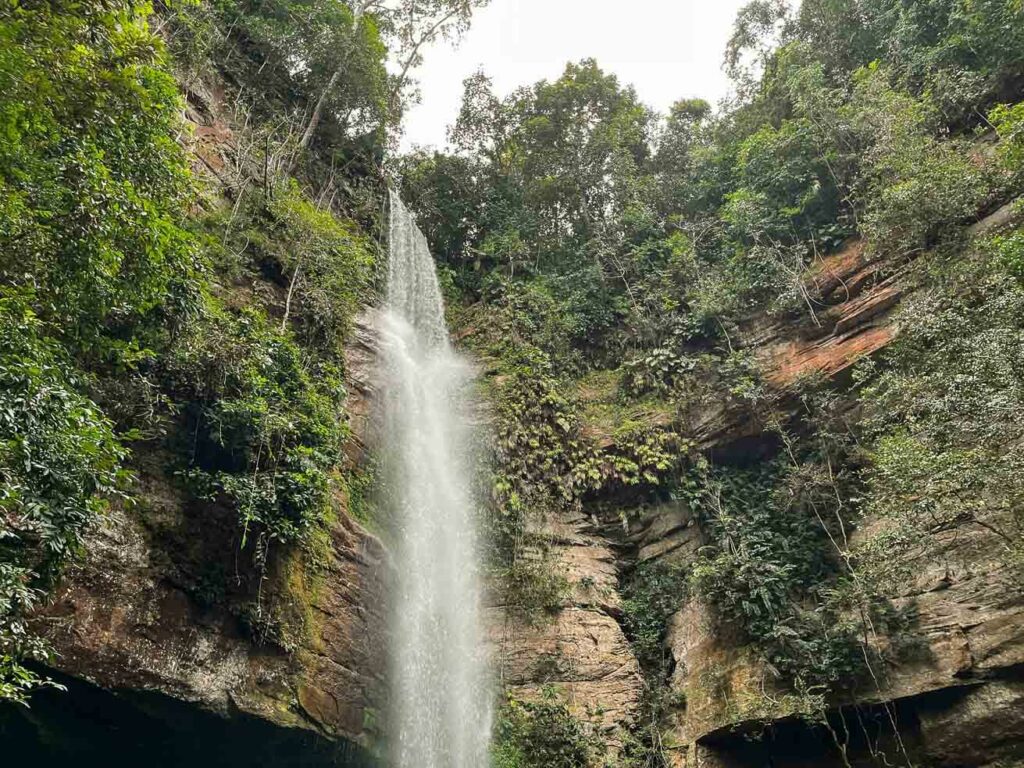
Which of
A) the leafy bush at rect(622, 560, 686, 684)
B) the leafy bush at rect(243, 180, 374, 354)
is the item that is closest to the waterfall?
the leafy bush at rect(243, 180, 374, 354)

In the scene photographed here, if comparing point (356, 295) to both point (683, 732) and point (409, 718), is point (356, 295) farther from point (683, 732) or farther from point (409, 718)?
point (683, 732)

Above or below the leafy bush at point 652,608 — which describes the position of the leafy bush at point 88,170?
above

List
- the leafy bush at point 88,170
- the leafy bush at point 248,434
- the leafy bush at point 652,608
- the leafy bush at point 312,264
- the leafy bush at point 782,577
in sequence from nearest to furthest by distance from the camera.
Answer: the leafy bush at point 88,170 → the leafy bush at point 248,434 → the leafy bush at point 782,577 → the leafy bush at point 652,608 → the leafy bush at point 312,264

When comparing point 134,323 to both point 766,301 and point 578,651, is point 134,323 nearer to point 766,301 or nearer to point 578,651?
point 578,651

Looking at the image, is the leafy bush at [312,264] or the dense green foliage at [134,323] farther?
the leafy bush at [312,264]

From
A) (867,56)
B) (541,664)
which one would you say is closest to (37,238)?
(541,664)

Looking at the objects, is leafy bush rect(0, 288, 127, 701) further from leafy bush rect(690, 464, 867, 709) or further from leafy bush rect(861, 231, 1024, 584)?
leafy bush rect(861, 231, 1024, 584)

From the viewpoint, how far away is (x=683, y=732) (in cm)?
981

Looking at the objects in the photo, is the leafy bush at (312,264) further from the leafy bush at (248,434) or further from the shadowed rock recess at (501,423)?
the leafy bush at (248,434)

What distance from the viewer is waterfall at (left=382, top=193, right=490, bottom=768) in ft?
30.6

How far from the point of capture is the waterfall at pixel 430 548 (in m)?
9.31

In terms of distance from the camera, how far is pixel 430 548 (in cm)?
1112

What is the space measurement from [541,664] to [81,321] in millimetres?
8486

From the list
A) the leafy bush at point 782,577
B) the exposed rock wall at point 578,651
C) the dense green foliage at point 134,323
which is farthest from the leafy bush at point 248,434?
the leafy bush at point 782,577
